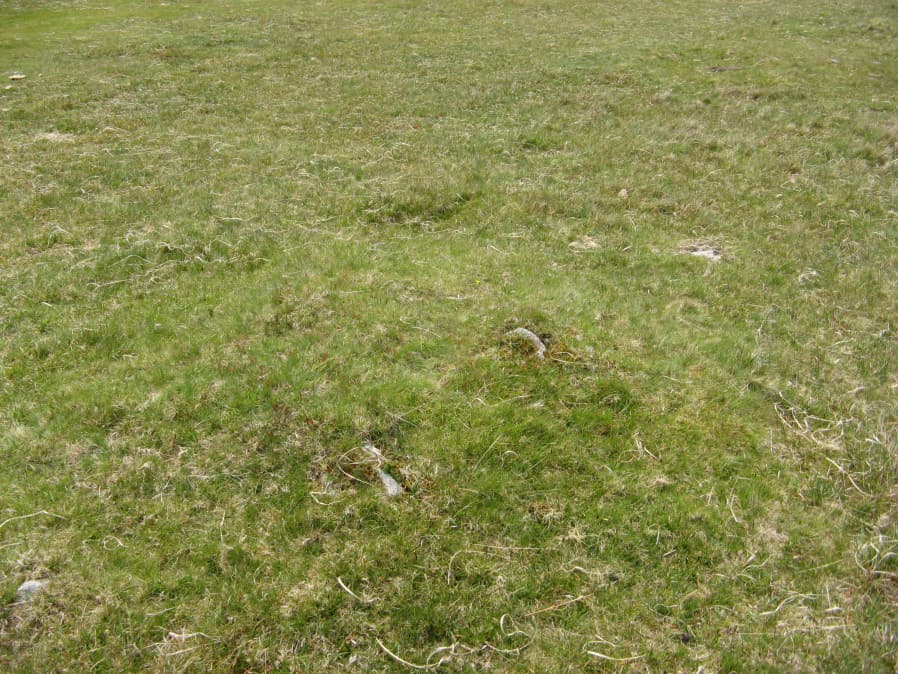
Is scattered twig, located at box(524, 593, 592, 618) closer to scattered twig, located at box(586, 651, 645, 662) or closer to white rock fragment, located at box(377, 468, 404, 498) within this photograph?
scattered twig, located at box(586, 651, 645, 662)

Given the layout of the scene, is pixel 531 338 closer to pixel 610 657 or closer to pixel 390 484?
pixel 390 484

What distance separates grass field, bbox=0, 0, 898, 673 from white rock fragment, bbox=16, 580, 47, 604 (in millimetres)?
58

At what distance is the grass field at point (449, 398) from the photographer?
565 centimetres

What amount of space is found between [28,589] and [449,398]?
489 cm

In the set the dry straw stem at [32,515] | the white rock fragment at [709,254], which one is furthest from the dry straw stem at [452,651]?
the white rock fragment at [709,254]

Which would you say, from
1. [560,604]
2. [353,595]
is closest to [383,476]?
[353,595]

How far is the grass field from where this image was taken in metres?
5.65

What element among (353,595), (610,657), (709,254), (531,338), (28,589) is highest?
(709,254)

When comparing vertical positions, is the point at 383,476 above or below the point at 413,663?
above

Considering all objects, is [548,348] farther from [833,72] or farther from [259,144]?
[833,72]

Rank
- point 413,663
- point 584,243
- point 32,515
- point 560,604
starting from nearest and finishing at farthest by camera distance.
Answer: point 413,663 → point 560,604 → point 32,515 → point 584,243

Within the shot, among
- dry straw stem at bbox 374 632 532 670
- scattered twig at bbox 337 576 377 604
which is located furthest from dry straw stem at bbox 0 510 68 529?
dry straw stem at bbox 374 632 532 670

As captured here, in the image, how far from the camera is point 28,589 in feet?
18.8

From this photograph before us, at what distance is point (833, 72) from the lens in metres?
24.9
